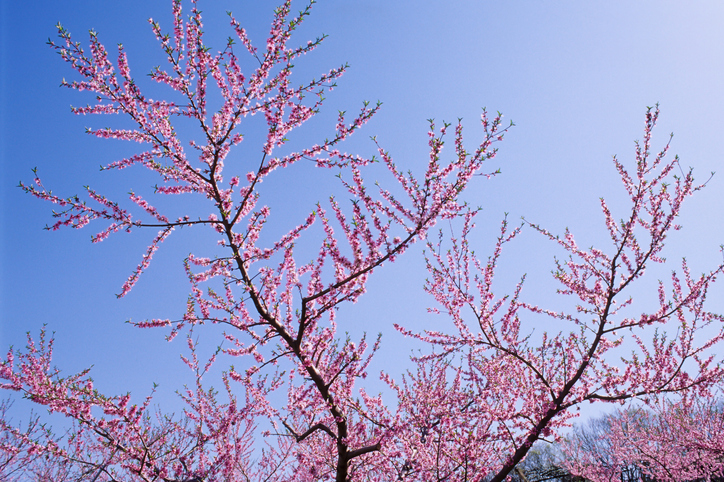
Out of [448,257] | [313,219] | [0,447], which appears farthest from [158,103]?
[0,447]

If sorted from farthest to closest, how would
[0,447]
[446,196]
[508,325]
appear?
1. [508,325]
2. [0,447]
3. [446,196]

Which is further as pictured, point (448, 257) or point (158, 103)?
point (448, 257)

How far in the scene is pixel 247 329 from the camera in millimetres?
5527

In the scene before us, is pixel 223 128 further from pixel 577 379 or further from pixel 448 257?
pixel 577 379

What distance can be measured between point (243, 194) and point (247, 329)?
2.04m

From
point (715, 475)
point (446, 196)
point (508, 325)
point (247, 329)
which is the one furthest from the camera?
point (715, 475)

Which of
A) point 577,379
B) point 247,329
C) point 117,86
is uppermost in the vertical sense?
point 117,86

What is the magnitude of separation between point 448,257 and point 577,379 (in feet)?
10.4

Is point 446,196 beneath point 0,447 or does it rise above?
above

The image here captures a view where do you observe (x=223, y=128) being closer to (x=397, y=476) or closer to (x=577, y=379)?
(x=577, y=379)

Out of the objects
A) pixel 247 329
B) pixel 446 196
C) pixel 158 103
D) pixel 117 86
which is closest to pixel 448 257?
pixel 446 196

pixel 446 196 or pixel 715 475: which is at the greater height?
pixel 446 196

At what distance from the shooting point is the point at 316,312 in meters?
5.27

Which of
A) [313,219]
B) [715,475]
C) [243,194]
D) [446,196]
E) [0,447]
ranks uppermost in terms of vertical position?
[243,194]
